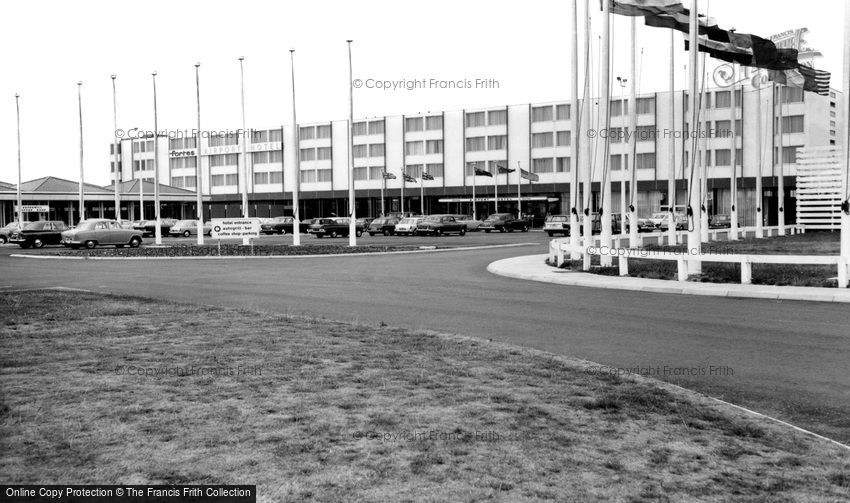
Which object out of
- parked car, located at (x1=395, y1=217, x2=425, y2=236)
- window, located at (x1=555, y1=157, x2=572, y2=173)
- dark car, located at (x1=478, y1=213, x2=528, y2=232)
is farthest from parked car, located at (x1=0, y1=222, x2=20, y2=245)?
window, located at (x1=555, y1=157, x2=572, y2=173)

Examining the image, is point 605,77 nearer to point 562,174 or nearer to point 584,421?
point 584,421

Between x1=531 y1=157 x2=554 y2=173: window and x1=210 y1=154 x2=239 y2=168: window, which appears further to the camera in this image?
x1=210 y1=154 x2=239 y2=168: window

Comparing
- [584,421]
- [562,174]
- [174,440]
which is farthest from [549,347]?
[562,174]

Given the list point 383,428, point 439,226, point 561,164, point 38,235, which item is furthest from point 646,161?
point 383,428

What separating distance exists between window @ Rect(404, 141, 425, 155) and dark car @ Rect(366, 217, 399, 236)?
28548mm

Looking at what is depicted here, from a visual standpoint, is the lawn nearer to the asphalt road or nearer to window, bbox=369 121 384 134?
the asphalt road

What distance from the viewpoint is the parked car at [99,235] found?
45206mm

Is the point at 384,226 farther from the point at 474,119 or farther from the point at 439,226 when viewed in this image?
the point at 474,119

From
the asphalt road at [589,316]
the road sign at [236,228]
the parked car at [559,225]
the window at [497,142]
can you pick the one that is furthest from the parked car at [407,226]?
the asphalt road at [589,316]

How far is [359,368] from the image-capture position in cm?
870

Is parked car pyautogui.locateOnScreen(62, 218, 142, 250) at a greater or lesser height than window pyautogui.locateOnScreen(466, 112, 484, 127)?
lesser

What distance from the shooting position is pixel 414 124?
316ft

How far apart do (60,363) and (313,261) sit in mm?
22181

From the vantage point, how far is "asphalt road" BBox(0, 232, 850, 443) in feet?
28.2
